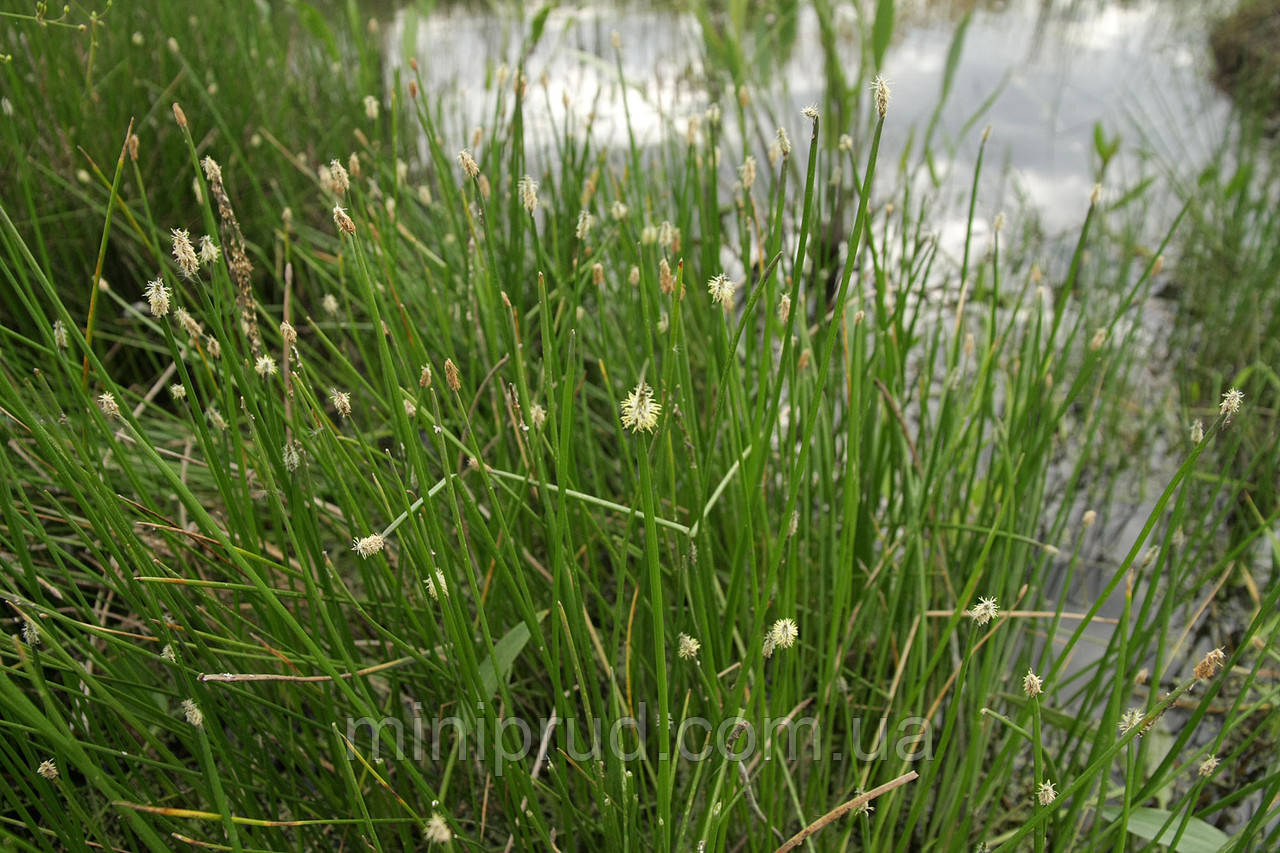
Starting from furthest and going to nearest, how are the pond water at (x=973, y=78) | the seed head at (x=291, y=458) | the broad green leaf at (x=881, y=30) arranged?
the pond water at (x=973, y=78), the broad green leaf at (x=881, y=30), the seed head at (x=291, y=458)

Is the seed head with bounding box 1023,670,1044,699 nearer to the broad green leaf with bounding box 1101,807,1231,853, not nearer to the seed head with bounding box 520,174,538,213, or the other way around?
the broad green leaf with bounding box 1101,807,1231,853

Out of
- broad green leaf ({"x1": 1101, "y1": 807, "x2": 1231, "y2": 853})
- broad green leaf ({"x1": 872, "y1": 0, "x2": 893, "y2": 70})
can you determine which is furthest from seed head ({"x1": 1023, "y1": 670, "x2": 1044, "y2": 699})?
broad green leaf ({"x1": 872, "y1": 0, "x2": 893, "y2": 70})

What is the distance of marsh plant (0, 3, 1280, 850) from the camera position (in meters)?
0.77

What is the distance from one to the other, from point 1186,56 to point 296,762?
554 cm

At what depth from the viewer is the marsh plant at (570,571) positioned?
2.51 feet

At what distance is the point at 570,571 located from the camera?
2.72ft

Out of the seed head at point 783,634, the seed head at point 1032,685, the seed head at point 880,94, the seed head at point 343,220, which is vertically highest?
the seed head at point 880,94

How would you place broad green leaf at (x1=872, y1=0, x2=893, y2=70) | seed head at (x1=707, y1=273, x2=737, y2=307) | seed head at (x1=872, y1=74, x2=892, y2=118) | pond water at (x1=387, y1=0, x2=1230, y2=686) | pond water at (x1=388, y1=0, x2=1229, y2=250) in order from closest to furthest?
1. seed head at (x1=872, y1=74, x2=892, y2=118)
2. seed head at (x1=707, y1=273, x2=737, y2=307)
3. broad green leaf at (x1=872, y1=0, x2=893, y2=70)
4. pond water at (x1=387, y1=0, x2=1230, y2=686)
5. pond water at (x1=388, y1=0, x2=1229, y2=250)

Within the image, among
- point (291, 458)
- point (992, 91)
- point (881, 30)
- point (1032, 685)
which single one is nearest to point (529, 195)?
point (291, 458)

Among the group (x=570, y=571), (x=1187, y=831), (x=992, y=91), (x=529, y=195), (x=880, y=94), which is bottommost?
(x=1187, y=831)

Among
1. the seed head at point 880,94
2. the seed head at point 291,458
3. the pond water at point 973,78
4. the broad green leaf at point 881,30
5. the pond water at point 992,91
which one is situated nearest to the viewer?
the seed head at point 880,94

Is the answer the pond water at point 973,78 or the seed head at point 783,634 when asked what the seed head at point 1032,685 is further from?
the pond water at point 973,78

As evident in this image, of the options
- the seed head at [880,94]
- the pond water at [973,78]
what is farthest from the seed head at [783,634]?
the pond water at [973,78]

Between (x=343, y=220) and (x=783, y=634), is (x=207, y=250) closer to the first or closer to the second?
(x=343, y=220)
